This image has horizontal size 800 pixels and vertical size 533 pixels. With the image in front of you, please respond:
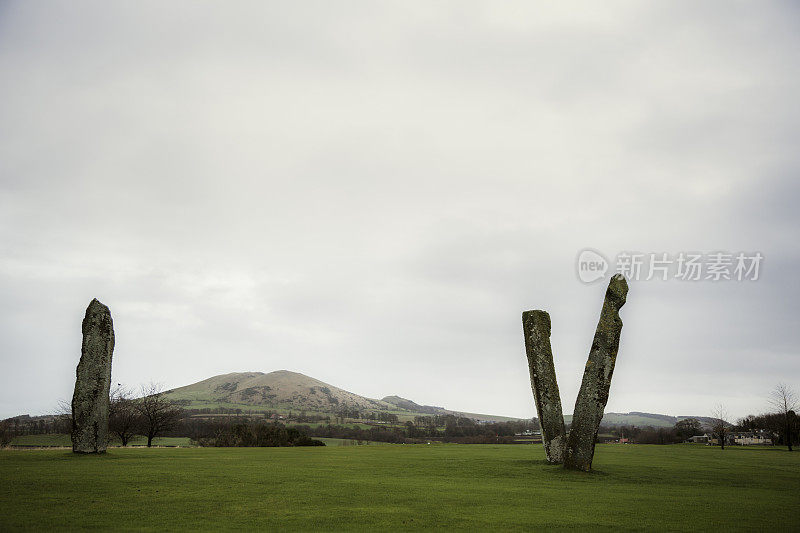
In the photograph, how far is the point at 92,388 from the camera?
23.6 metres

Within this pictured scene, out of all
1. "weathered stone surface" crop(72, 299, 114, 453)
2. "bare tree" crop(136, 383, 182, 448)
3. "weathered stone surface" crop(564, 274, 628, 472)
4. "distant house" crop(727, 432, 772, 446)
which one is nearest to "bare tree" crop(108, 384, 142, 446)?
"bare tree" crop(136, 383, 182, 448)

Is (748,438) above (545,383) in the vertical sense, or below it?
below

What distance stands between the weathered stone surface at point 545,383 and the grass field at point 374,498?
3195mm

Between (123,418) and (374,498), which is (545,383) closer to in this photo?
(374,498)

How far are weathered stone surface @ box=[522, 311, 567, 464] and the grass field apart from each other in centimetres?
320

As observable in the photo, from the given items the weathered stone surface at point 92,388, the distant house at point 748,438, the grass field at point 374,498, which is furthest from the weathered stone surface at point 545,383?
the distant house at point 748,438

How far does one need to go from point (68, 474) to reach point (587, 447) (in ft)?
59.9

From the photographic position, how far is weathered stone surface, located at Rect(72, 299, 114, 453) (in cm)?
2355

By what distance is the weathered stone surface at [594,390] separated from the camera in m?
20.3

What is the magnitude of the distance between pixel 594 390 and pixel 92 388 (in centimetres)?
2232

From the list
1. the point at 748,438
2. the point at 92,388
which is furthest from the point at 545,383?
the point at 748,438

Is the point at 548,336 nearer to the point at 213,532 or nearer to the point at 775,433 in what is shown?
the point at 213,532

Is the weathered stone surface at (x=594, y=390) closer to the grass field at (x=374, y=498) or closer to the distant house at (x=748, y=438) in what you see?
the grass field at (x=374, y=498)

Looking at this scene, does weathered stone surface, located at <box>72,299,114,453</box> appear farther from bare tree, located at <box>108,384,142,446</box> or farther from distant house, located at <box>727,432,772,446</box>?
distant house, located at <box>727,432,772,446</box>
